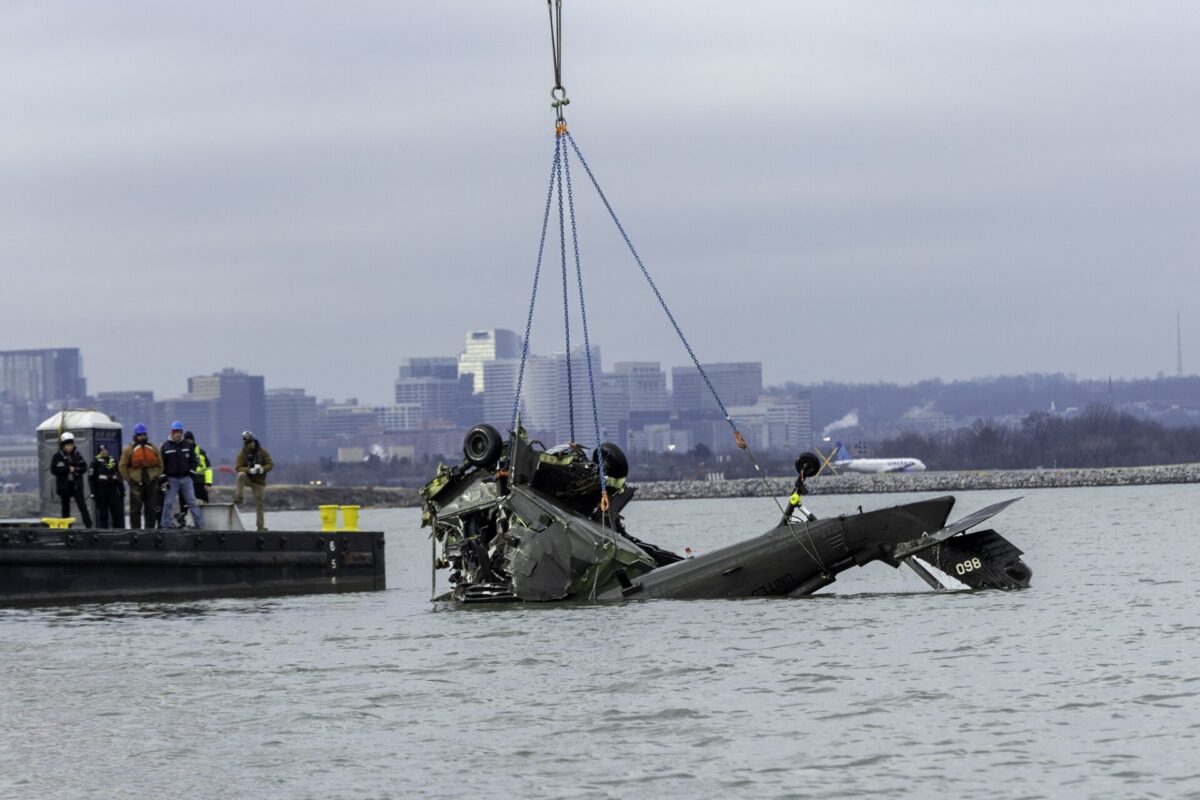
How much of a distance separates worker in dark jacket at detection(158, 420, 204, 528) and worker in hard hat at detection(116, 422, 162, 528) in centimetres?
20

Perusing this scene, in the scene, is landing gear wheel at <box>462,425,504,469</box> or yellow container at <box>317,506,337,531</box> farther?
yellow container at <box>317,506,337,531</box>

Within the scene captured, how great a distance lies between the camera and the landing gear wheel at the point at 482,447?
2941 cm

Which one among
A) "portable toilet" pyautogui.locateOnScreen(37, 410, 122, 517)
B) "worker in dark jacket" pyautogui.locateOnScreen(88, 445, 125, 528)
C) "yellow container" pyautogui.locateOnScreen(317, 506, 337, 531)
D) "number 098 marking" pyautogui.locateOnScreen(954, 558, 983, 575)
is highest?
"portable toilet" pyautogui.locateOnScreen(37, 410, 122, 517)

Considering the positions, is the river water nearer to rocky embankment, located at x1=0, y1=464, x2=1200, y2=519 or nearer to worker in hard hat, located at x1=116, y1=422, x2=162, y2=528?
worker in hard hat, located at x1=116, y1=422, x2=162, y2=528

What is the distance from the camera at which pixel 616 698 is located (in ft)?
64.6

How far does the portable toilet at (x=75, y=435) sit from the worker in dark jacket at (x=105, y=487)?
2.48ft

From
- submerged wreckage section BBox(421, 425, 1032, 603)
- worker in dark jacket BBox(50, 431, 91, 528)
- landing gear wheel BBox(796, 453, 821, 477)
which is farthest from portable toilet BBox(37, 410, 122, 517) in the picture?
landing gear wheel BBox(796, 453, 821, 477)

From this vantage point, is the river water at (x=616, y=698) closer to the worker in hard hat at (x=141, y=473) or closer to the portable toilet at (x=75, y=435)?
the worker in hard hat at (x=141, y=473)

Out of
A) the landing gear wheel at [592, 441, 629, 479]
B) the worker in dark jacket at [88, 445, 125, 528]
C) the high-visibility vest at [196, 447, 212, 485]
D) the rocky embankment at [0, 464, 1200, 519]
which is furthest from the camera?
the rocky embankment at [0, 464, 1200, 519]

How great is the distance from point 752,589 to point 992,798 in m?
13.5

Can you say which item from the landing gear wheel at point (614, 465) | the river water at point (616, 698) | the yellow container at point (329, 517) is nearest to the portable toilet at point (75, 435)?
the yellow container at point (329, 517)

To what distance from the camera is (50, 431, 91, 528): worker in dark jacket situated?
31.2 metres

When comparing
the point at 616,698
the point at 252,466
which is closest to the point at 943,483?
the point at 252,466

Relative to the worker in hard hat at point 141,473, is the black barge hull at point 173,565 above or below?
below
